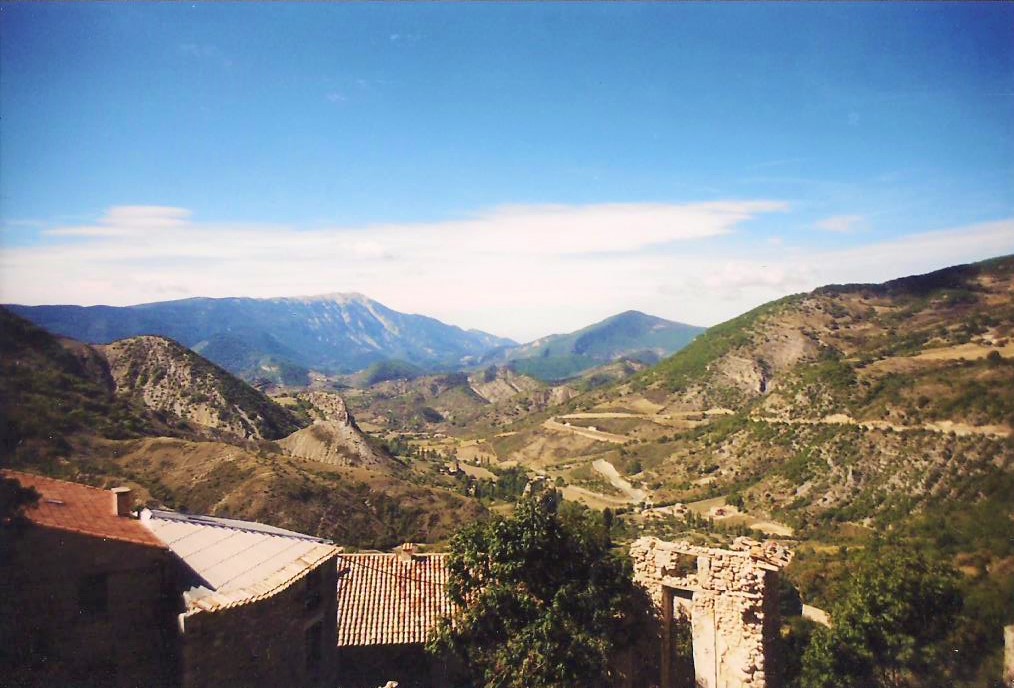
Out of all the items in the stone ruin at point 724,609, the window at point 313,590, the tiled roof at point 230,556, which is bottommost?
the stone ruin at point 724,609

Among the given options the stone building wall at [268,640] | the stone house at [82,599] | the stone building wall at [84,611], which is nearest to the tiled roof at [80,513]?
the stone house at [82,599]

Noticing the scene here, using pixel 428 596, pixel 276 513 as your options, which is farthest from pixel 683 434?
pixel 428 596

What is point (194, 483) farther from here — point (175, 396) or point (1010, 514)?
point (1010, 514)

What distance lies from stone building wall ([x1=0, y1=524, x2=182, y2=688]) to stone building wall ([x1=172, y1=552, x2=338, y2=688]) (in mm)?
736

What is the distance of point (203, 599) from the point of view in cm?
885

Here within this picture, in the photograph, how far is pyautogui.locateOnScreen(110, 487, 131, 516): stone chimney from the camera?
400 inches

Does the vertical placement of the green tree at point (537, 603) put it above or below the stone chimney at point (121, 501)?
below

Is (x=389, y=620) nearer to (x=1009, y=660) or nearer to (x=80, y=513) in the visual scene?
(x=80, y=513)

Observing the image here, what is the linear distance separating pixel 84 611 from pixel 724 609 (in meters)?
11.5

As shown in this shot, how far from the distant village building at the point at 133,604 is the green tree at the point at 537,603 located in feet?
11.8

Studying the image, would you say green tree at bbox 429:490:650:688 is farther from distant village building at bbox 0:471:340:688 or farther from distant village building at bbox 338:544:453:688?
distant village building at bbox 0:471:340:688

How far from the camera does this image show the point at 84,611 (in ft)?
27.6

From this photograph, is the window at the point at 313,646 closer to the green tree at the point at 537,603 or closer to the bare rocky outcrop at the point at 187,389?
the green tree at the point at 537,603

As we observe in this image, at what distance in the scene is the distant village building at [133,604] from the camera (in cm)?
793
